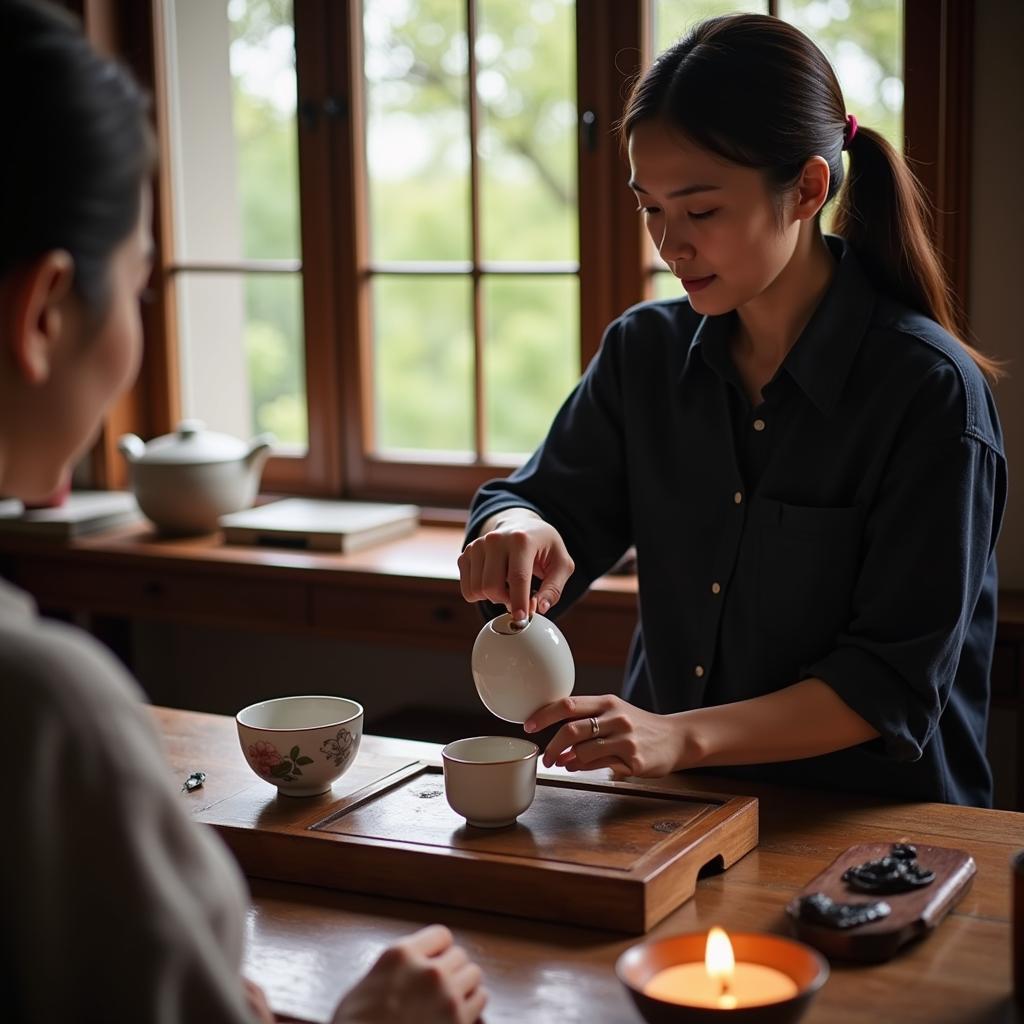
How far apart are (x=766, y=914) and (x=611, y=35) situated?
2205mm

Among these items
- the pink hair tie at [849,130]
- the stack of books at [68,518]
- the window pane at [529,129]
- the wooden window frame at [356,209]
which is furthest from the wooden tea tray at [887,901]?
the window pane at [529,129]

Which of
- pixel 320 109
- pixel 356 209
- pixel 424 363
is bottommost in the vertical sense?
pixel 424 363

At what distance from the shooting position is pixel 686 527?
1825 millimetres

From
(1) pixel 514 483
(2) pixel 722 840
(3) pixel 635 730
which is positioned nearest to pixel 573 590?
(1) pixel 514 483

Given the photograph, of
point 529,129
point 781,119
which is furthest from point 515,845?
point 529,129

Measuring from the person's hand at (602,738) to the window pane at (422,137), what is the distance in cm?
565

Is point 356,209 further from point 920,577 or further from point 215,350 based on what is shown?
point 920,577

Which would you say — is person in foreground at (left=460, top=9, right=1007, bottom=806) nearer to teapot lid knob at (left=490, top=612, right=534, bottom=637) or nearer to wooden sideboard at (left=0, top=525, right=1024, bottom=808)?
teapot lid knob at (left=490, top=612, right=534, bottom=637)

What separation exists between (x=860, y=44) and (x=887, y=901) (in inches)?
138

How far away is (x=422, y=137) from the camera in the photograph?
403 inches

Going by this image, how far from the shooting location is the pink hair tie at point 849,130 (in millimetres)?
1776

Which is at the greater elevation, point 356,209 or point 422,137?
point 422,137

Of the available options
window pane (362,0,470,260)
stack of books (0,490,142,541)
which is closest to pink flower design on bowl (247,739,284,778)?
stack of books (0,490,142,541)

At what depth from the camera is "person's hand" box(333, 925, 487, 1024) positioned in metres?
0.96
